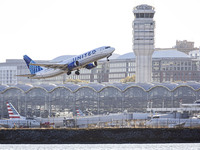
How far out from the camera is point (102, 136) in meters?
154

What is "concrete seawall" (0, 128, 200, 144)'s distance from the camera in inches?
5989

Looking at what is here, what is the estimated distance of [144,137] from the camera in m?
153

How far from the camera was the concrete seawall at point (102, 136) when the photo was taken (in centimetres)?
15212

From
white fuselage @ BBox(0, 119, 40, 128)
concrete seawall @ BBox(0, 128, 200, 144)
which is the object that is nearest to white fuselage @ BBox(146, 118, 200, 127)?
concrete seawall @ BBox(0, 128, 200, 144)

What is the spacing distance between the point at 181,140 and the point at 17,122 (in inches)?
1977

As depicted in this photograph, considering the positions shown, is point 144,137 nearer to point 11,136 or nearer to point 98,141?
point 98,141

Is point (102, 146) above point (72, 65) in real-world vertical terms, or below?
→ below

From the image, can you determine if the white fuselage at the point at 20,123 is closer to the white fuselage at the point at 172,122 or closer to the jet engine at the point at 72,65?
the white fuselage at the point at 172,122

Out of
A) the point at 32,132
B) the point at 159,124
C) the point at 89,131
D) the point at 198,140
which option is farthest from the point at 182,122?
the point at 32,132

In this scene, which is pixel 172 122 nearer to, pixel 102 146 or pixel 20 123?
pixel 102 146

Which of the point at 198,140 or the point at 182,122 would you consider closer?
the point at 198,140

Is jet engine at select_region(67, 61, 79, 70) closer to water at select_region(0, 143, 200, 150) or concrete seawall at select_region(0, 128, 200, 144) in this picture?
water at select_region(0, 143, 200, 150)

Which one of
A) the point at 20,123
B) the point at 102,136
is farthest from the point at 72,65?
the point at 20,123

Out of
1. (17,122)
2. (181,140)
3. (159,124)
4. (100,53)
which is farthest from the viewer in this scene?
(17,122)
